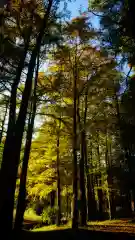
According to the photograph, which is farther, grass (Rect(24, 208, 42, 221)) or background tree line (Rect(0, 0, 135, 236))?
grass (Rect(24, 208, 42, 221))

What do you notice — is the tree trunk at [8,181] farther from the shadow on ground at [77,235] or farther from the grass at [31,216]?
the grass at [31,216]

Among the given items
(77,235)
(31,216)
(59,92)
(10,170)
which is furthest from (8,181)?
(31,216)

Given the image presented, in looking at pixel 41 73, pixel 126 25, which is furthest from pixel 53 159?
pixel 126 25

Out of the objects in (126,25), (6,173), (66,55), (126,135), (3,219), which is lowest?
(3,219)

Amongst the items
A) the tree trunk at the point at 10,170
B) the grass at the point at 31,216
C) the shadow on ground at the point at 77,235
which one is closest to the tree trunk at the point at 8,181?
the tree trunk at the point at 10,170

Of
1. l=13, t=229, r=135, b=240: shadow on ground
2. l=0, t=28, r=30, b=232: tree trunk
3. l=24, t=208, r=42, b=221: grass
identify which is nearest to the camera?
l=0, t=28, r=30, b=232: tree trunk

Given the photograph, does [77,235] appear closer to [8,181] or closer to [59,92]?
[8,181]

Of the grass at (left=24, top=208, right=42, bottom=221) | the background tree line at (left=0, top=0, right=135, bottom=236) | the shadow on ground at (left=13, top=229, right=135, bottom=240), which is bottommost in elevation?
the shadow on ground at (left=13, top=229, right=135, bottom=240)

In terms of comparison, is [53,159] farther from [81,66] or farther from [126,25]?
[126,25]

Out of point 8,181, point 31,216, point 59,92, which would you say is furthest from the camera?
point 31,216

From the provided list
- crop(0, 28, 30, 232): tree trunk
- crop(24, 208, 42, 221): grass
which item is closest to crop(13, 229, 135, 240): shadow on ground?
crop(0, 28, 30, 232): tree trunk

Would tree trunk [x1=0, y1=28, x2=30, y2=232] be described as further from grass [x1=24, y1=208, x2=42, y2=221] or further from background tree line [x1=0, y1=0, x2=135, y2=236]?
grass [x1=24, y1=208, x2=42, y2=221]

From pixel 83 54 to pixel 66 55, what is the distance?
1.04 metres

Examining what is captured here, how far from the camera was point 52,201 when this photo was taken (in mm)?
26766
